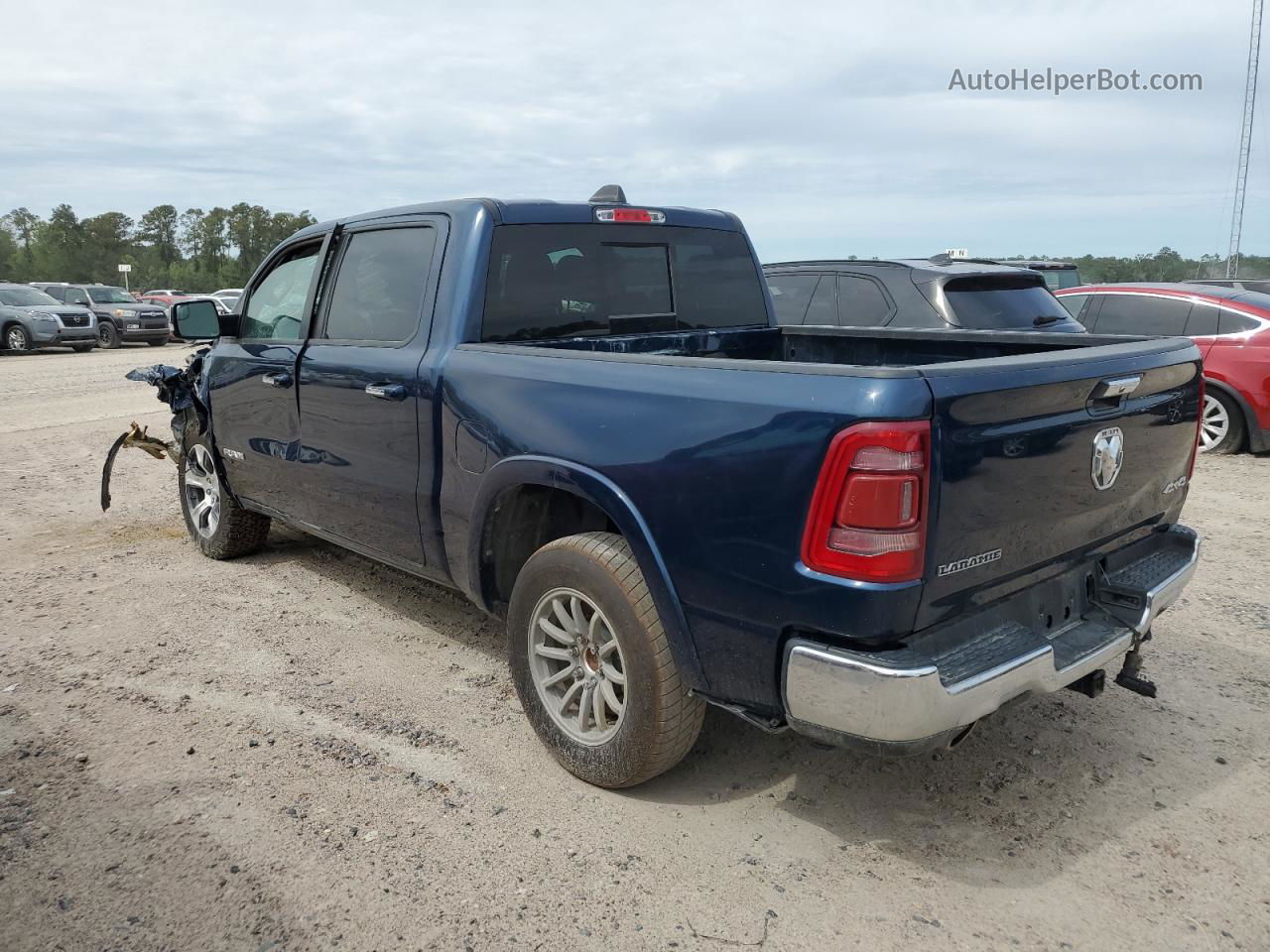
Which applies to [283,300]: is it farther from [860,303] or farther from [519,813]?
[860,303]

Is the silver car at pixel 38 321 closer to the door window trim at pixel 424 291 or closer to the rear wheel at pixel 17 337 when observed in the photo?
the rear wheel at pixel 17 337

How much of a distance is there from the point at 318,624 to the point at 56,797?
5.43 feet

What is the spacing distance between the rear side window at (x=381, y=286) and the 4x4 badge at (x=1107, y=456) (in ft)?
8.14

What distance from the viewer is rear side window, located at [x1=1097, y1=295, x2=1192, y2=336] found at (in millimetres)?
9125

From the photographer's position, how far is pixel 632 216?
4211mm

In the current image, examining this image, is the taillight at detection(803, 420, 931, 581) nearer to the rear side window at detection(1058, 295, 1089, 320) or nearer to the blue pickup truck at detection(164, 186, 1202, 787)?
the blue pickup truck at detection(164, 186, 1202, 787)

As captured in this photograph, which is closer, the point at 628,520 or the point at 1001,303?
the point at 628,520

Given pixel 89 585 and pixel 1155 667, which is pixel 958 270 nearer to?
pixel 1155 667

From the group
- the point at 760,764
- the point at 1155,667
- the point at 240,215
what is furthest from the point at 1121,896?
the point at 240,215

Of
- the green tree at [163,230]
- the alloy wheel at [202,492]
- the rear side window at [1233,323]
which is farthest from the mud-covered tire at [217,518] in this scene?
the green tree at [163,230]

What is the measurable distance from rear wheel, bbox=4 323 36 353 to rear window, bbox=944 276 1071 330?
22.9 metres

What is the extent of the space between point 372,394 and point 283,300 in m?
1.34

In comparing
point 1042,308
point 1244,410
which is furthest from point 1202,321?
point 1042,308

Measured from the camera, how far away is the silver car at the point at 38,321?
22750 millimetres
